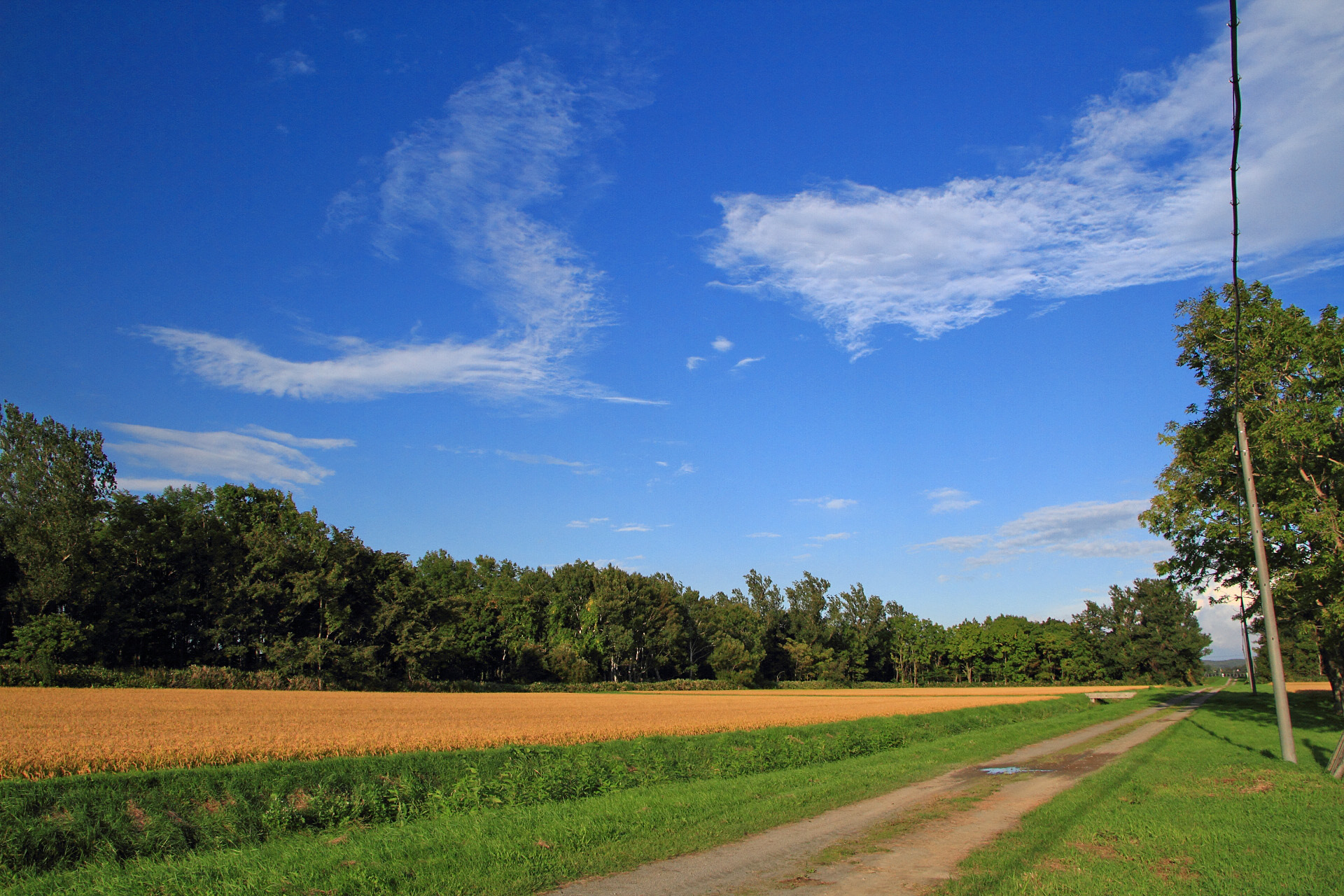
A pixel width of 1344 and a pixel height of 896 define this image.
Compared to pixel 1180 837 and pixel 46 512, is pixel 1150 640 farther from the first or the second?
pixel 46 512

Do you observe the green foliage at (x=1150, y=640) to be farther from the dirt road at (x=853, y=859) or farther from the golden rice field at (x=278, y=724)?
the dirt road at (x=853, y=859)

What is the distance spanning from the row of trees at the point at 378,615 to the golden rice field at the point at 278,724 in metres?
14.0

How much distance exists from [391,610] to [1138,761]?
65.5 meters

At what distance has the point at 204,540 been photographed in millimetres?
62000

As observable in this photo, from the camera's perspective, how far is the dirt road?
8.05m

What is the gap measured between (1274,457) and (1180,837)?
24.2 meters

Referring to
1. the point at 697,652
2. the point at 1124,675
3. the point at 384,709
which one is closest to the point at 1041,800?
the point at 384,709

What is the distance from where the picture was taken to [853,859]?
9203 millimetres

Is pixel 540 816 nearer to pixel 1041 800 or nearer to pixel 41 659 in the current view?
pixel 1041 800

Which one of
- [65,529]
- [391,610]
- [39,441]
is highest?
[39,441]

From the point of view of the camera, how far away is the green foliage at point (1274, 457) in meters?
26.0

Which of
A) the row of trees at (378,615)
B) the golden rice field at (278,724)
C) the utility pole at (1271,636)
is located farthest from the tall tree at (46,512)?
the utility pole at (1271,636)

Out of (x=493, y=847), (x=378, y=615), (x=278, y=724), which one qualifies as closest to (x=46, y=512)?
(x=378, y=615)

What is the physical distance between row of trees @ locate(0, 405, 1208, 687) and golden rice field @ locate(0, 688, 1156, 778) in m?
14.0
